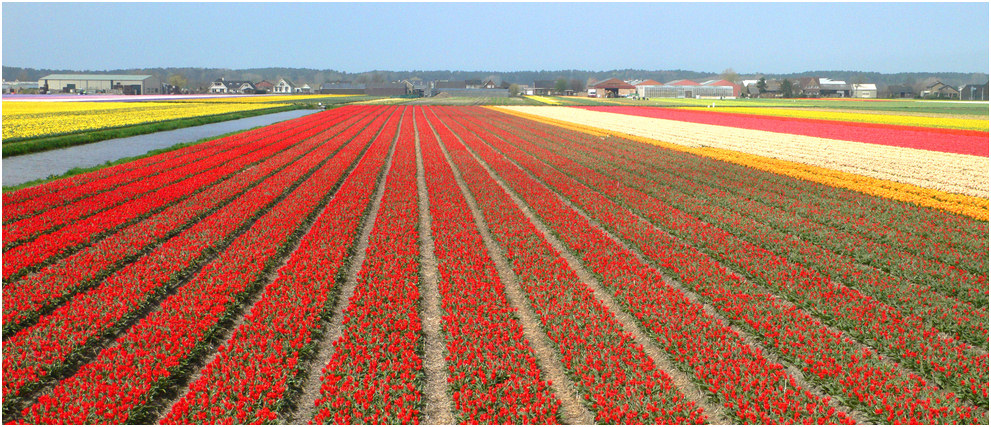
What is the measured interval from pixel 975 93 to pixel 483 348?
157 metres

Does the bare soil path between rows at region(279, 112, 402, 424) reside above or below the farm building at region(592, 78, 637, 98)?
below

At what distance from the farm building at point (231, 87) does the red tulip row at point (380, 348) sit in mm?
190611

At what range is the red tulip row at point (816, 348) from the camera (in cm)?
597

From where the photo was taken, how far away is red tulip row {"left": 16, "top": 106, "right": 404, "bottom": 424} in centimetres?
594

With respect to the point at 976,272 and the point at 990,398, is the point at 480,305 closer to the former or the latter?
the point at 990,398

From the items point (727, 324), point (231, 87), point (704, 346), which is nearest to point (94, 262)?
point (704, 346)

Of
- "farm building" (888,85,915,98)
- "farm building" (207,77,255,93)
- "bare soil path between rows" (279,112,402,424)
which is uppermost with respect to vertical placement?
"farm building" (207,77,255,93)

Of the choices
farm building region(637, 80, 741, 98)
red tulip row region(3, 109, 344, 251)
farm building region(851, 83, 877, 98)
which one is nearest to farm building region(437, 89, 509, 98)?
farm building region(637, 80, 741, 98)

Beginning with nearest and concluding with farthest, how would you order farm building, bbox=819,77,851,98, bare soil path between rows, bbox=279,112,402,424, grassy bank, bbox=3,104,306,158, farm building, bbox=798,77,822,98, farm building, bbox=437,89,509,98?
1. bare soil path between rows, bbox=279,112,402,424
2. grassy bank, bbox=3,104,306,158
3. farm building, bbox=798,77,822,98
4. farm building, bbox=437,89,509,98
5. farm building, bbox=819,77,851,98

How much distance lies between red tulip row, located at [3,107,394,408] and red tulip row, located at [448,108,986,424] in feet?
29.6

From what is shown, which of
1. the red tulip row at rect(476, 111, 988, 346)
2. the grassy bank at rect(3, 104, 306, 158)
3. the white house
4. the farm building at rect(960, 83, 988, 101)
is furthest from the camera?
the white house

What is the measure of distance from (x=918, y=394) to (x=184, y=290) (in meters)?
10.3

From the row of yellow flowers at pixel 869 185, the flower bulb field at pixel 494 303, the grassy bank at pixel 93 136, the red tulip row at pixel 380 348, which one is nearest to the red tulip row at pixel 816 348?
the flower bulb field at pixel 494 303

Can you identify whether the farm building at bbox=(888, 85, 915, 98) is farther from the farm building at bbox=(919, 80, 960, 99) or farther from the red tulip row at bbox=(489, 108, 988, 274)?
the red tulip row at bbox=(489, 108, 988, 274)
